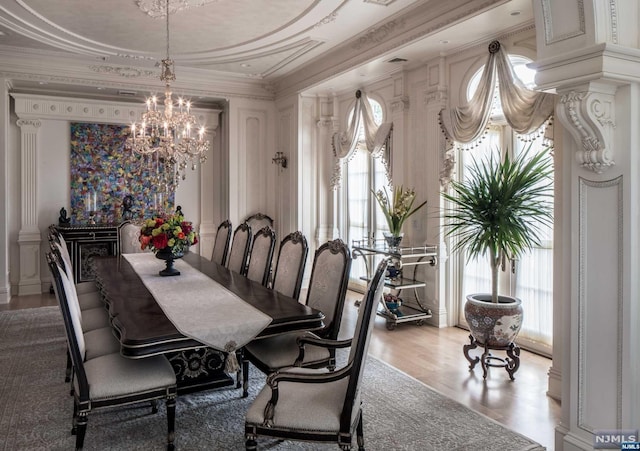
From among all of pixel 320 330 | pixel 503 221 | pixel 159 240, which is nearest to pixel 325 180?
pixel 159 240

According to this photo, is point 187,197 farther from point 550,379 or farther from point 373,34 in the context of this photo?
point 550,379

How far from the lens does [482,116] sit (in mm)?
4461

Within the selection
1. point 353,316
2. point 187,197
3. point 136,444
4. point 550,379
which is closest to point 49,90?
point 187,197

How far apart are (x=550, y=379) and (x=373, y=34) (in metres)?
3.74

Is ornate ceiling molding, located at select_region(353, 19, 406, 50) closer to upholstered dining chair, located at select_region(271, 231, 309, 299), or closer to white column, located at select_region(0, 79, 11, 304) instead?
upholstered dining chair, located at select_region(271, 231, 309, 299)

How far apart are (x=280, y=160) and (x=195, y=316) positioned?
16.4 ft

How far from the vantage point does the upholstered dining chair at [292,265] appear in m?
3.53

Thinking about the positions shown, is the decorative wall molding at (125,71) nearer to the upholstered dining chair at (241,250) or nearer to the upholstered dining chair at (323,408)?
the upholstered dining chair at (241,250)

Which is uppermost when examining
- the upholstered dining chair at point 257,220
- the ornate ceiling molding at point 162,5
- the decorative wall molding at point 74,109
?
the ornate ceiling molding at point 162,5

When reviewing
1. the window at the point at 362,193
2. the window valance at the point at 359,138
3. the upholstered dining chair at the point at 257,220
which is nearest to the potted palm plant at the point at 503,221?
the window valance at the point at 359,138

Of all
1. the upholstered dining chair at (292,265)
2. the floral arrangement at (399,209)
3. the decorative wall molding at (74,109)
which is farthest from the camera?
the decorative wall molding at (74,109)

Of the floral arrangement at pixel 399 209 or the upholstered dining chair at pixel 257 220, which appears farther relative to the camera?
the upholstered dining chair at pixel 257 220

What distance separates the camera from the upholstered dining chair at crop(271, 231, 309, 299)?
11.6ft

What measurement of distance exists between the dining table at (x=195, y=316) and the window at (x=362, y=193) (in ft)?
9.89
